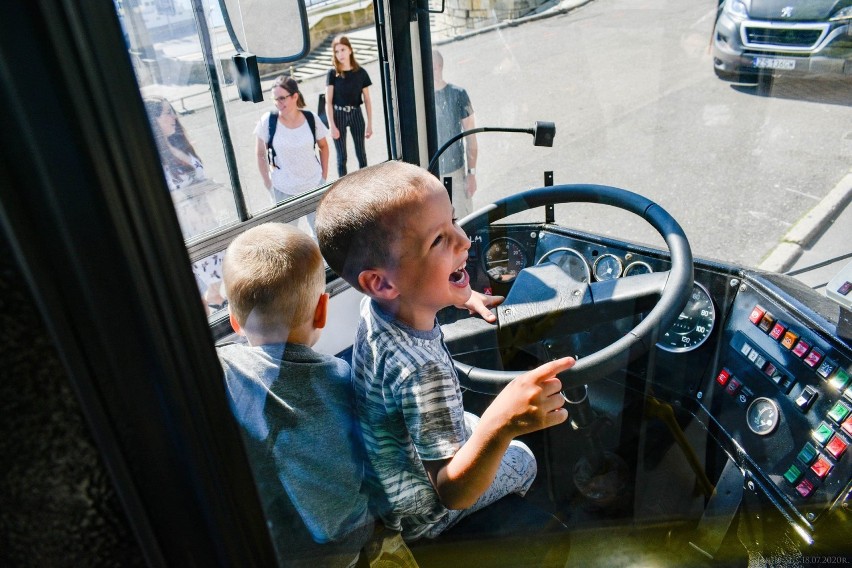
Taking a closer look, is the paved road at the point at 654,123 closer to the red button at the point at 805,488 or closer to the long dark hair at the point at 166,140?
the red button at the point at 805,488

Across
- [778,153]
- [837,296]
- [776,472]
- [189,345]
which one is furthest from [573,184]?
[189,345]

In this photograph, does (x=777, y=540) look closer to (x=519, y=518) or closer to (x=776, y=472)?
(x=776, y=472)

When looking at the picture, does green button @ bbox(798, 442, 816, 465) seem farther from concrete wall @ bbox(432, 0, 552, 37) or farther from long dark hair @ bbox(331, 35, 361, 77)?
long dark hair @ bbox(331, 35, 361, 77)

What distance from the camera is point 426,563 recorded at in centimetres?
135

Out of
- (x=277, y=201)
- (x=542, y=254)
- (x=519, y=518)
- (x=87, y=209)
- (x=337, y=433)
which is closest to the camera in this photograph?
(x=87, y=209)

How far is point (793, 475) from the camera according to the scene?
4.81 feet

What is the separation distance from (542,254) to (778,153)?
0.66 metres

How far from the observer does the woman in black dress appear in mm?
1810

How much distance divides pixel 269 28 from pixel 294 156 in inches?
14.3

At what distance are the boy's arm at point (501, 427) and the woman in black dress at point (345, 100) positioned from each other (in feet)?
3.34

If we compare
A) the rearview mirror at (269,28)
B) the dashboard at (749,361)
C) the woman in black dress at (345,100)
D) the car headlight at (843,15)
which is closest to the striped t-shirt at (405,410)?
the dashboard at (749,361)

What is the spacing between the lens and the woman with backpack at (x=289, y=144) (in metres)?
1.59

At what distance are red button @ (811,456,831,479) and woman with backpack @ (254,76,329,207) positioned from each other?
140cm

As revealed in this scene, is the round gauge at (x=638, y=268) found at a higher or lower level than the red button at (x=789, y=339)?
higher
